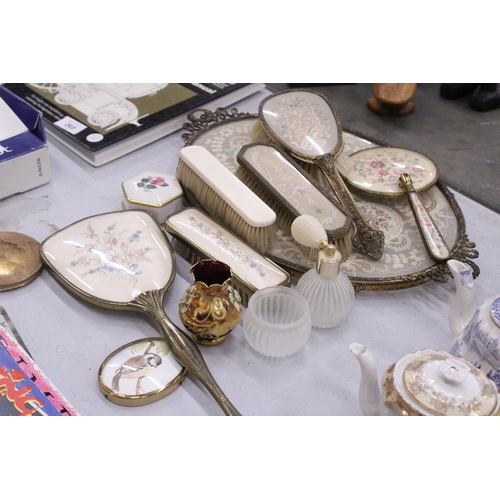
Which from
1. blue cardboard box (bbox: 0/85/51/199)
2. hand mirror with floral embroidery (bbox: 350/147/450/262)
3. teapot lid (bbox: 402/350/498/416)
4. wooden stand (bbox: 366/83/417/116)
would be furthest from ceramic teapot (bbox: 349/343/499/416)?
wooden stand (bbox: 366/83/417/116)

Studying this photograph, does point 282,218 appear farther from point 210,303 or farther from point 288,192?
point 210,303

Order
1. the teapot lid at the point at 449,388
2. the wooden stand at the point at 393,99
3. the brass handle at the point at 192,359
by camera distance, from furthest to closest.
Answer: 1. the wooden stand at the point at 393,99
2. the brass handle at the point at 192,359
3. the teapot lid at the point at 449,388

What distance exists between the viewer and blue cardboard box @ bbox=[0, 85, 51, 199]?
43.4 inches

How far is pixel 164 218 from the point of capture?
3.53 ft

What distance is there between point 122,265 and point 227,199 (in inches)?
7.7

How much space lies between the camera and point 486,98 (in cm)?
158

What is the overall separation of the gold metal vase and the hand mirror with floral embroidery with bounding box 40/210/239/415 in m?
0.03

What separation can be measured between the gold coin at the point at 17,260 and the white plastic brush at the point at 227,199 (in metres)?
0.28

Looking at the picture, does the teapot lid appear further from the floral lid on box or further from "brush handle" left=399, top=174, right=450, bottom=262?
the floral lid on box

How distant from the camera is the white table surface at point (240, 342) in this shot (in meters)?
0.83

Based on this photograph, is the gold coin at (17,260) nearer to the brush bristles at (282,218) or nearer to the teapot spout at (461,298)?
the brush bristles at (282,218)

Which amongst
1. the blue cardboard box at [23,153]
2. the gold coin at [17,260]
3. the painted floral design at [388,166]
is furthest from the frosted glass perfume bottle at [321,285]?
the blue cardboard box at [23,153]

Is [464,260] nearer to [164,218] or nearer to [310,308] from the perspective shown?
[310,308]

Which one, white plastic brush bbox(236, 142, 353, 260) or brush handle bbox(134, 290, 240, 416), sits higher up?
white plastic brush bbox(236, 142, 353, 260)
